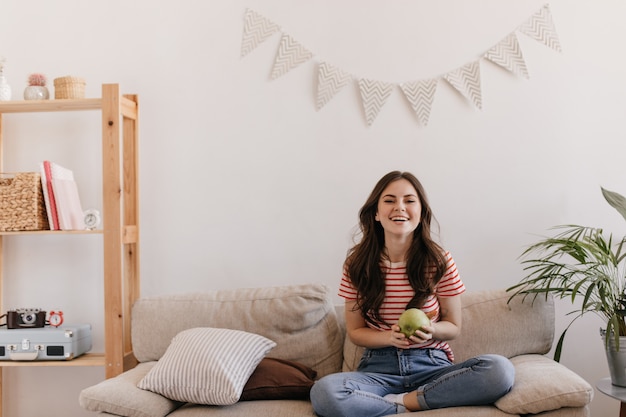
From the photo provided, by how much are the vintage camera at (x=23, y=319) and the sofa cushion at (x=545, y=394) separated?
6.02 feet

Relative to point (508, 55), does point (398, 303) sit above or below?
below

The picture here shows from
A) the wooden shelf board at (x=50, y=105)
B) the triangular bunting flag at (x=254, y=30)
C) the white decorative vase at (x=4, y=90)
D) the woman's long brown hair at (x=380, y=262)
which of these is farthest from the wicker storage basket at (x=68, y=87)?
the woman's long brown hair at (x=380, y=262)

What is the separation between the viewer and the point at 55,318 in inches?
116

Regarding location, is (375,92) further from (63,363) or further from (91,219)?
(63,363)

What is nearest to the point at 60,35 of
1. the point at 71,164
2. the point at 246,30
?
the point at 71,164

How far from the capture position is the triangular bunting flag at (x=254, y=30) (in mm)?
3127

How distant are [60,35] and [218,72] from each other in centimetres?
74

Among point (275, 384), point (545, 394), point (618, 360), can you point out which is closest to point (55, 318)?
point (275, 384)

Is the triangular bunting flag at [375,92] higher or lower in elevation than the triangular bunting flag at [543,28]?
lower

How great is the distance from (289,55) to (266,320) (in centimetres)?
116

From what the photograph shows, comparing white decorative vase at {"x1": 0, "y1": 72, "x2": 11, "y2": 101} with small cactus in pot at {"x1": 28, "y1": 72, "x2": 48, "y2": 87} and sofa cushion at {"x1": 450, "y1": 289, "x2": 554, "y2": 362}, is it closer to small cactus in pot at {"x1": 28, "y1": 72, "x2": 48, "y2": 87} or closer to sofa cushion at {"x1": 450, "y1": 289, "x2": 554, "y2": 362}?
small cactus in pot at {"x1": 28, "y1": 72, "x2": 48, "y2": 87}

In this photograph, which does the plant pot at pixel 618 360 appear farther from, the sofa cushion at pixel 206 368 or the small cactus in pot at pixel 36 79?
the small cactus in pot at pixel 36 79

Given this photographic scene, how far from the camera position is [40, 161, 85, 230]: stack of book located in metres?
2.91

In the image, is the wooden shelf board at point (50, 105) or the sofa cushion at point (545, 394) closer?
the sofa cushion at point (545, 394)
